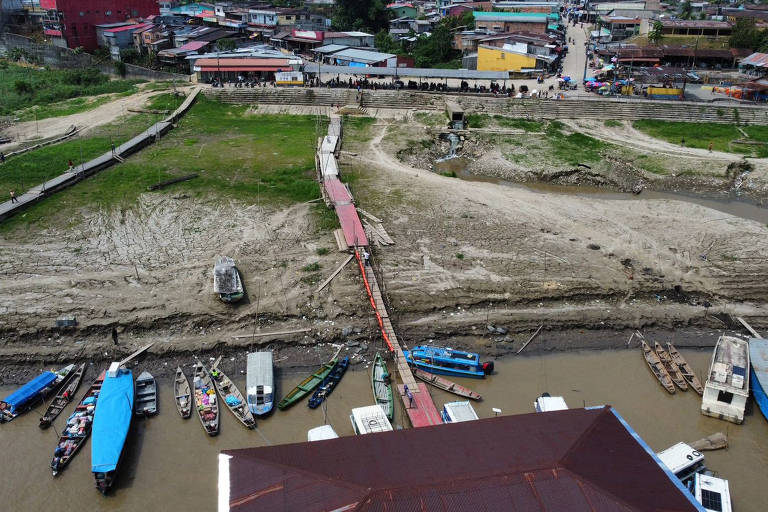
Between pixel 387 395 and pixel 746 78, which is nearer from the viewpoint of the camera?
pixel 387 395

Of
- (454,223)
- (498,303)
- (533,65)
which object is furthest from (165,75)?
(498,303)

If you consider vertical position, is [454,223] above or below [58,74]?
below

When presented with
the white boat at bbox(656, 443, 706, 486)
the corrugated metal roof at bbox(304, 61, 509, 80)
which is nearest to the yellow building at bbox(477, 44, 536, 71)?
the corrugated metal roof at bbox(304, 61, 509, 80)

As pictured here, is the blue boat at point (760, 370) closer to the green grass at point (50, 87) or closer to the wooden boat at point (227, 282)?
the wooden boat at point (227, 282)

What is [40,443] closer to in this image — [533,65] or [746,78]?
[533,65]

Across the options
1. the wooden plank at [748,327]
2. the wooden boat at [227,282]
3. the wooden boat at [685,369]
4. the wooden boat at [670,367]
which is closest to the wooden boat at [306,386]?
the wooden boat at [227,282]

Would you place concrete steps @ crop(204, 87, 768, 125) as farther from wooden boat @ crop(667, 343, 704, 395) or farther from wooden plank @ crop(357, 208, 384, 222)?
wooden boat @ crop(667, 343, 704, 395)
